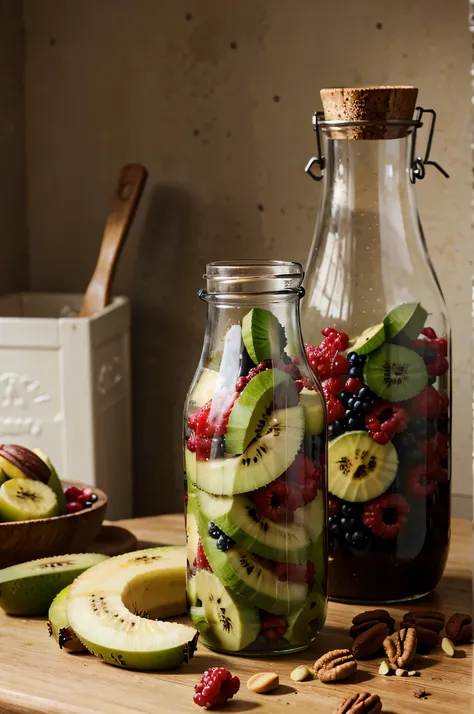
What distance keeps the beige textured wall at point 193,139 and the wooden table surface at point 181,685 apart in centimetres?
74

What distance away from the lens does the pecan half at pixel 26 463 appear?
2.79 ft

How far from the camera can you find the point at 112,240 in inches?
58.0

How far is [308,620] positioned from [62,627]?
17 cm

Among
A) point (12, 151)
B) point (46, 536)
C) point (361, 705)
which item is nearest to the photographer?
point (361, 705)

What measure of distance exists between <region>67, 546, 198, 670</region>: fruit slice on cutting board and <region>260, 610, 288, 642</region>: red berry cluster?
53mm

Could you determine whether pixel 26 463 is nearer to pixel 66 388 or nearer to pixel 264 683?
pixel 264 683

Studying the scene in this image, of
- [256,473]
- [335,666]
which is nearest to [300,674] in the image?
[335,666]

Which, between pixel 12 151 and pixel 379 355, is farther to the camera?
pixel 12 151

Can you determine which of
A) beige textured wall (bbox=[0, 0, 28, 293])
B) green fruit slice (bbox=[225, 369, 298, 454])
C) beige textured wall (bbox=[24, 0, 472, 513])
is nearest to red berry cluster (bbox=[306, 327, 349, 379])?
green fruit slice (bbox=[225, 369, 298, 454])

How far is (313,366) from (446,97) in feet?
2.28

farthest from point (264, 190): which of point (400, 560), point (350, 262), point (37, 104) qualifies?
point (400, 560)

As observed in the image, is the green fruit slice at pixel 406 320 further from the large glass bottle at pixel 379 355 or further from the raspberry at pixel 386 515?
the raspberry at pixel 386 515

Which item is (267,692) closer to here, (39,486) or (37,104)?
(39,486)

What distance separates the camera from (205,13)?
1468 mm
